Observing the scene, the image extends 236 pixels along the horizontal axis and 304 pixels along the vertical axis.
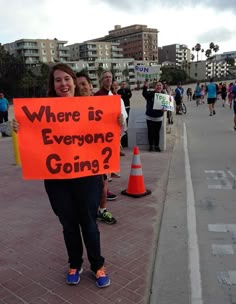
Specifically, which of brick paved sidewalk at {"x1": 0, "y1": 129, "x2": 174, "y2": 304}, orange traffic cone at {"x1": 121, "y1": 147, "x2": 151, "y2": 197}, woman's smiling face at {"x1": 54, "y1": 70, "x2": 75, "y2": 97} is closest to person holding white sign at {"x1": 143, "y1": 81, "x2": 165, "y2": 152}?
brick paved sidewalk at {"x1": 0, "y1": 129, "x2": 174, "y2": 304}

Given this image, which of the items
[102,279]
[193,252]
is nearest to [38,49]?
[193,252]

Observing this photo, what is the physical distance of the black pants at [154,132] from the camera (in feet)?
34.2

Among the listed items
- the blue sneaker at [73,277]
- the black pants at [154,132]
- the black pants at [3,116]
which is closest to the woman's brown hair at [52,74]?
the blue sneaker at [73,277]

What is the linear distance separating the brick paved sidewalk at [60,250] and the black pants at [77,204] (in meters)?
0.43

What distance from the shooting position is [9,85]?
81875 millimetres

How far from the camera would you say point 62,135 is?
3.27 m

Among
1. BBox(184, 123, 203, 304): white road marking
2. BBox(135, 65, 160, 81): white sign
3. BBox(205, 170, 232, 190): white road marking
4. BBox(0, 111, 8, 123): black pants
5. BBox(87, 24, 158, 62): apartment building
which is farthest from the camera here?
BBox(87, 24, 158, 62): apartment building

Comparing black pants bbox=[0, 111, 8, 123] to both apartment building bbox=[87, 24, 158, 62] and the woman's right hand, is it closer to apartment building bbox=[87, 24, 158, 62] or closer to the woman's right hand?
the woman's right hand

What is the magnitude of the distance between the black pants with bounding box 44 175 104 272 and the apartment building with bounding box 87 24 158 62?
17885 cm

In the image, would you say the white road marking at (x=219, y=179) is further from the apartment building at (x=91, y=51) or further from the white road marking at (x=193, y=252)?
the apartment building at (x=91, y=51)

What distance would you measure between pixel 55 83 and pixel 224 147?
803cm

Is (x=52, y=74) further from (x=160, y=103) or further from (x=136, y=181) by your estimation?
(x=160, y=103)

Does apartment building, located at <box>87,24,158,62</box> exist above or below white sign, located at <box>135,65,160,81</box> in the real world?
above

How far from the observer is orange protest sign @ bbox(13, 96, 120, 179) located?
127 inches
